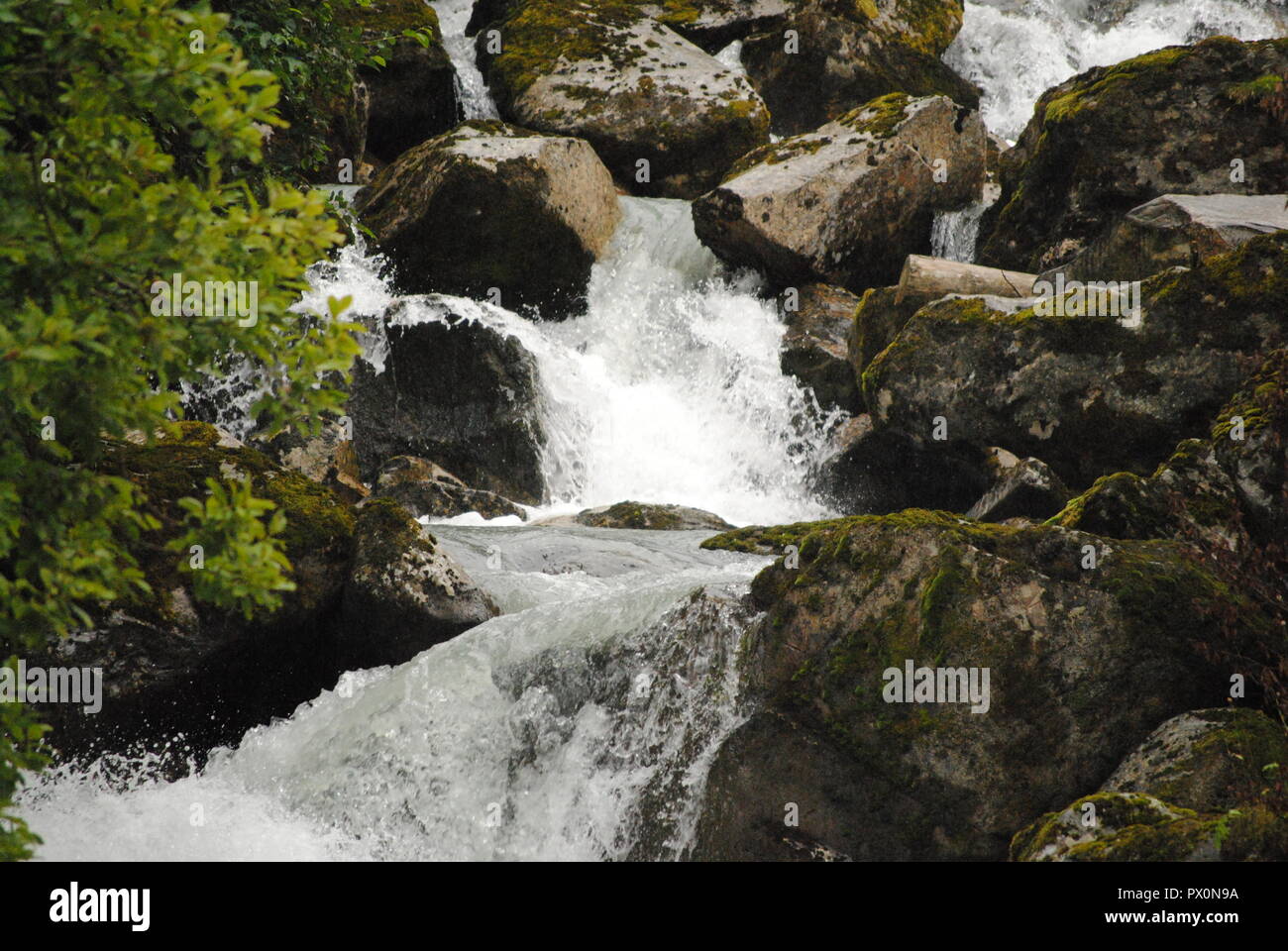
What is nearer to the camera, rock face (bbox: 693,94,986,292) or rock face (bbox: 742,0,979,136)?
rock face (bbox: 693,94,986,292)

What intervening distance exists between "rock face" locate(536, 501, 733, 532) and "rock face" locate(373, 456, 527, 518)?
108 centimetres

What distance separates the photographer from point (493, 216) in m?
19.2

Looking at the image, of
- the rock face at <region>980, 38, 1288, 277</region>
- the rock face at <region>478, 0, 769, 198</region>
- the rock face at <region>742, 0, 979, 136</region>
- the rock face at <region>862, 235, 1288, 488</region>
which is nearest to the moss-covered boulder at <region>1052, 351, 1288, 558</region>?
the rock face at <region>862, 235, 1288, 488</region>

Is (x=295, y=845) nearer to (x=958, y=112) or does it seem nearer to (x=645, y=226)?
(x=645, y=226)

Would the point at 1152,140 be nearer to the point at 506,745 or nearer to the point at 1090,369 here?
the point at 1090,369

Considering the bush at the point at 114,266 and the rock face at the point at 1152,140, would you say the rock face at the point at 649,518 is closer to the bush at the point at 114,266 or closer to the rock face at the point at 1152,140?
the rock face at the point at 1152,140

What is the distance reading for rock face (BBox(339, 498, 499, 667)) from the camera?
9234 mm

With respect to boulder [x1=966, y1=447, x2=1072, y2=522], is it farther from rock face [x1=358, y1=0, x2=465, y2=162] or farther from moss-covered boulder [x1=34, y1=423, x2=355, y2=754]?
rock face [x1=358, y1=0, x2=465, y2=162]

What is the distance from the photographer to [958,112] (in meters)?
20.5

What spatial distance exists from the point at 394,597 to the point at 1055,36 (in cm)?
2863

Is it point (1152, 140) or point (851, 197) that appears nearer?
point (1152, 140)

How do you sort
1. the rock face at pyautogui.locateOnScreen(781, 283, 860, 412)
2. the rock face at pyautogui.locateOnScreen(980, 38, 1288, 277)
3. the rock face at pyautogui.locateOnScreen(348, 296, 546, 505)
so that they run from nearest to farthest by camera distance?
the rock face at pyautogui.locateOnScreen(980, 38, 1288, 277)
the rock face at pyautogui.locateOnScreen(348, 296, 546, 505)
the rock face at pyautogui.locateOnScreen(781, 283, 860, 412)

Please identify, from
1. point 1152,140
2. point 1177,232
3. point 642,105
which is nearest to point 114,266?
point 1177,232
